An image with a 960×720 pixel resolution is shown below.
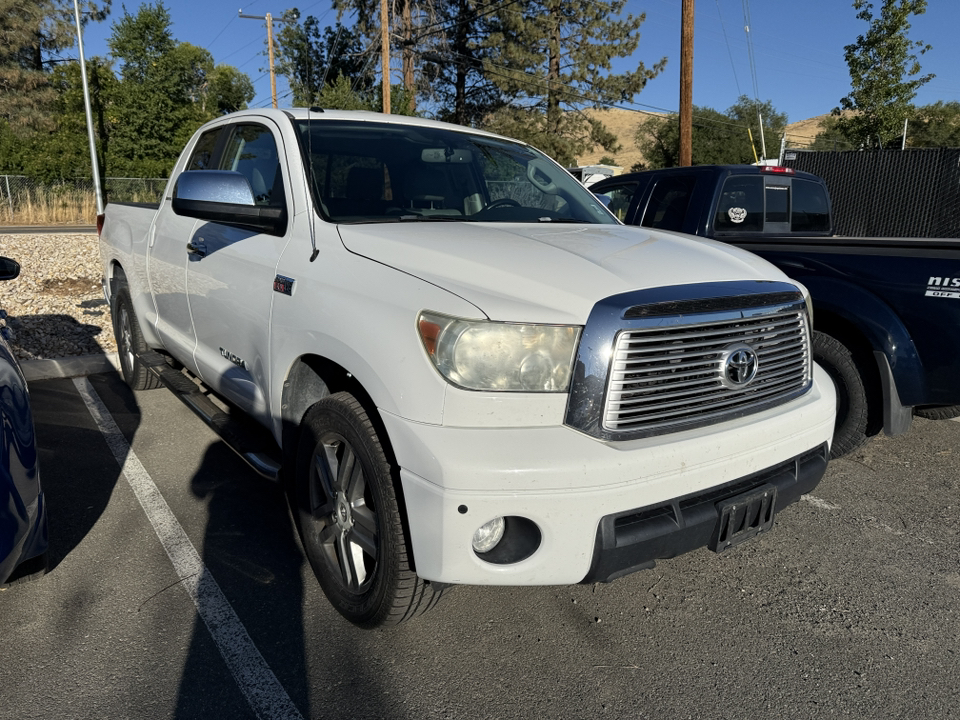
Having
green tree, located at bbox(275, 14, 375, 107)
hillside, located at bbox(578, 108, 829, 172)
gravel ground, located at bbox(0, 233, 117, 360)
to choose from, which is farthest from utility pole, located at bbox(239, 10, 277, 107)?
hillside, located at bbox(578, 108, 829, 172)

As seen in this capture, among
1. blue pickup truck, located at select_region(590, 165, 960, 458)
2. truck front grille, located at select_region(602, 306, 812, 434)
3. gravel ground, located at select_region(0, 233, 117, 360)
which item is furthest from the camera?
gravel ground, located at select_region(0, 233, 117, 360)

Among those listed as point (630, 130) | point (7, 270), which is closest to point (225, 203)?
point (7, 270)

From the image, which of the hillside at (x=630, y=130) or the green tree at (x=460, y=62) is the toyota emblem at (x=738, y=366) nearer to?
the green tree at (x=460, y=62)

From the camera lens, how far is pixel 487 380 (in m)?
2.21

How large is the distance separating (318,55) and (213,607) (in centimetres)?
4023

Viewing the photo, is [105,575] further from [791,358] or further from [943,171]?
[943,171]

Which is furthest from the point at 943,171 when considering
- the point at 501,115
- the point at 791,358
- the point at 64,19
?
the point at 64,19

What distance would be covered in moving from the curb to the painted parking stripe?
2371 mm

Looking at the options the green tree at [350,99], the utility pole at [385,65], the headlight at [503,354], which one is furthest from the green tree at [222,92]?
the headlight at [503,354]

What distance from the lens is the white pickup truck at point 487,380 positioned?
220cm

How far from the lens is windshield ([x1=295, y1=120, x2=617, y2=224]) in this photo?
10.8 ft

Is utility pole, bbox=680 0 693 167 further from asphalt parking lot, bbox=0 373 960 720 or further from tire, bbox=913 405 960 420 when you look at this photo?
asphalt parking lot, bbox=0 373 960 720

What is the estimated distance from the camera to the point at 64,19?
41094 mm

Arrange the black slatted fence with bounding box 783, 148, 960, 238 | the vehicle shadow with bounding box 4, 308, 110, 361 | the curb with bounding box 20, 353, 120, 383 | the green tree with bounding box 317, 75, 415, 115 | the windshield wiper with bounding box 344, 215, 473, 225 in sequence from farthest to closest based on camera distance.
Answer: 1. the green tree with bounding box 317, 75, 415, 115
2. the black slatted fence with bounding box 783, 148, 960, 238
3. the vehicle shadow with bounding box 4, 308, 110, 361
4. the curb with bounding box 20, 353, 120, 383
5. the windshield wiper with bounding box 344, 215, 473, 225
